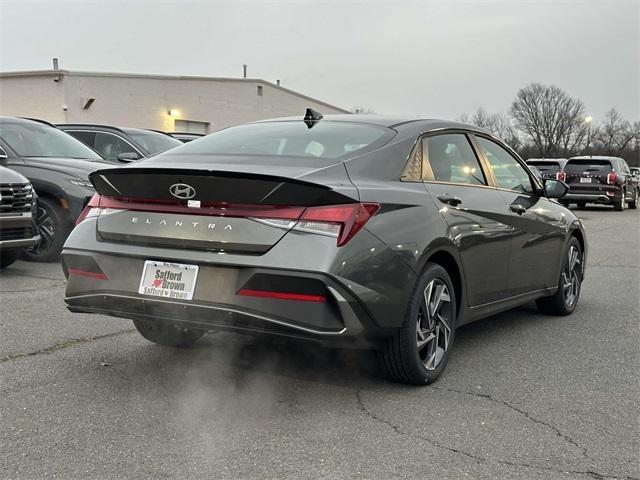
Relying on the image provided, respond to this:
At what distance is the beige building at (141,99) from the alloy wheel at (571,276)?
947 inches

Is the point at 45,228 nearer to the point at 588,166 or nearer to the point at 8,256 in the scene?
the point at 8,256

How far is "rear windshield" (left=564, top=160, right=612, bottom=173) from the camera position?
71.9 ft

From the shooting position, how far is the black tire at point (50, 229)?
7742 millimetres

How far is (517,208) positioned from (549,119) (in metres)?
91.6

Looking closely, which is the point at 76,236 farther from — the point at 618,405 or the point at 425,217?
the point at 618,405

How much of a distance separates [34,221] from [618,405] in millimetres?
5822

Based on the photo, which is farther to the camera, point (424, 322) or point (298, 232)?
point (424, 322)

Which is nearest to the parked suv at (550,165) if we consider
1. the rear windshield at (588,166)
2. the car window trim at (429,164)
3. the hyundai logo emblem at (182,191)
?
the rear windshield at (588,166)

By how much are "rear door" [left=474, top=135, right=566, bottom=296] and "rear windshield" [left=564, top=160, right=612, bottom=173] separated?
Answer: 1755 cm

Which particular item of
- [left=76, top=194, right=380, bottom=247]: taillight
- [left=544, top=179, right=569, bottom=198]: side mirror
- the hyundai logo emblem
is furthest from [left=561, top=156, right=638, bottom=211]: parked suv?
the hyundai logo emblem

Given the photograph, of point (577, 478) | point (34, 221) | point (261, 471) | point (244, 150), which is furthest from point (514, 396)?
point (34, 221)

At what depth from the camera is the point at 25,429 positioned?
308 cm

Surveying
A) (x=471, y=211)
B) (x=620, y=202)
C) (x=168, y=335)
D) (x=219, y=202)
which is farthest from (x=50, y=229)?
(x=620, y=202)

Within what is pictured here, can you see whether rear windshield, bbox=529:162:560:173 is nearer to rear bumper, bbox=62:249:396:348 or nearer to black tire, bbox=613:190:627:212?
black tire, bbox=613:190:627:212
